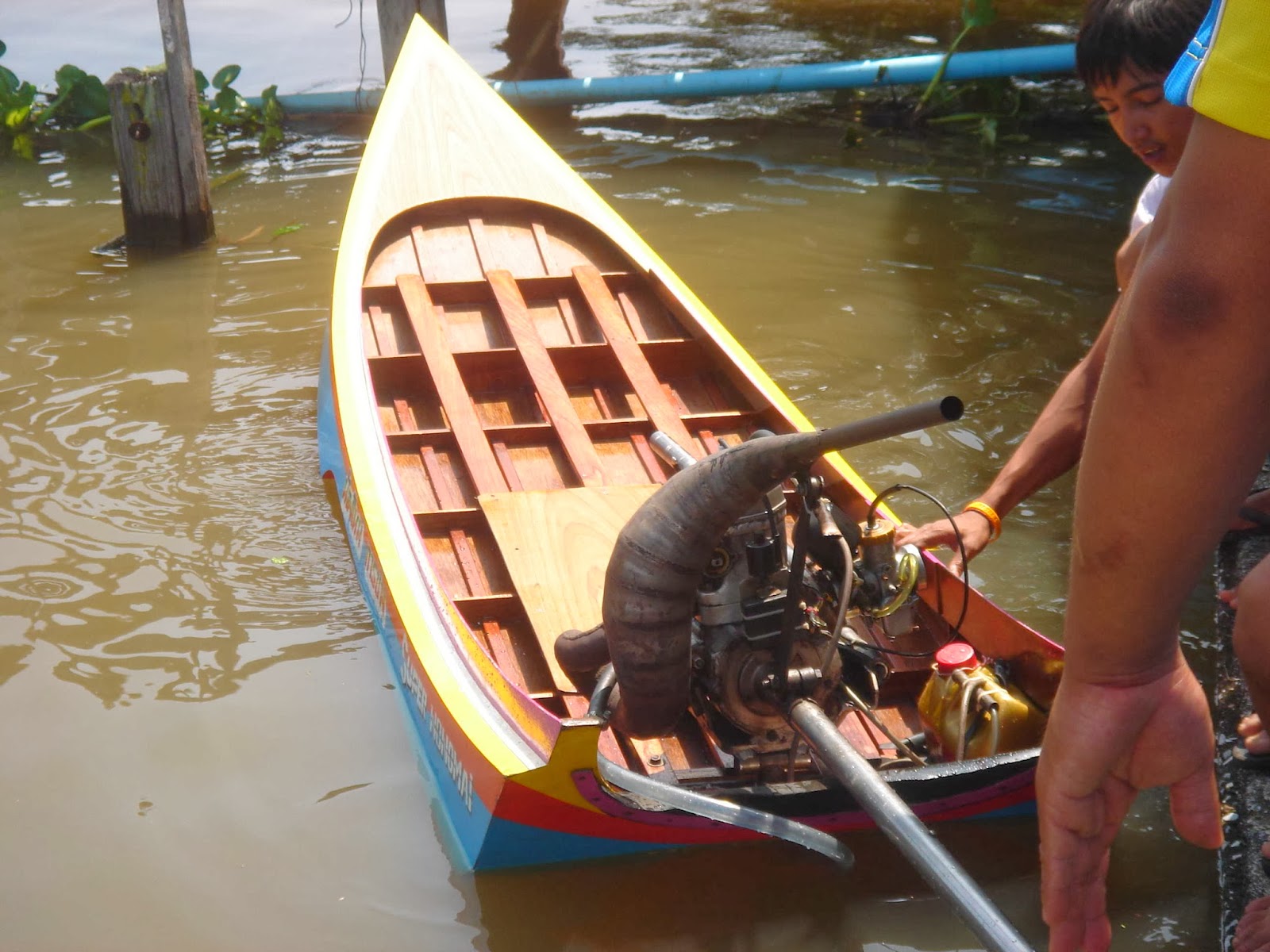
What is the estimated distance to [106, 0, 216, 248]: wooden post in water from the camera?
667 centimetres

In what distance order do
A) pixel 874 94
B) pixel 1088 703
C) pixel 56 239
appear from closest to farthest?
pixel 1088 703, pixel 56 239, pixel 874 94

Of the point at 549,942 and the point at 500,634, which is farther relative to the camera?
the point at 500,634

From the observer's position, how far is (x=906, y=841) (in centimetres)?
210

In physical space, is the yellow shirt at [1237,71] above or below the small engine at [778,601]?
above

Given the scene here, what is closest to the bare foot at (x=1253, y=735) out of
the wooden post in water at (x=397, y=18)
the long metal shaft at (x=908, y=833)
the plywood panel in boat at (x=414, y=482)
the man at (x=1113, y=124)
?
the man at (x=1113, y=124)

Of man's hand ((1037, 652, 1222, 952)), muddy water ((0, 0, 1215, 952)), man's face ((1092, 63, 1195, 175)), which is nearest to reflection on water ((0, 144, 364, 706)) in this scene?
muddy water ((0, 0, 1215, 952))

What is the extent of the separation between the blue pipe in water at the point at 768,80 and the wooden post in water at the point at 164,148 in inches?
86.4

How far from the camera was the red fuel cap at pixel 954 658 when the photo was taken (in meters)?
2.93

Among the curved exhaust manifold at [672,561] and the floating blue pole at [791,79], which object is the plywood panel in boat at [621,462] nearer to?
the curved exhaust manifold at [672,561]

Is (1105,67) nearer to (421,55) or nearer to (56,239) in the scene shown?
(421,55)

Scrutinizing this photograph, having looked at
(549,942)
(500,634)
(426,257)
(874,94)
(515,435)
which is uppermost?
(874,94)

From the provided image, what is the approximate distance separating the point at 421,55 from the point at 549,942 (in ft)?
14.8

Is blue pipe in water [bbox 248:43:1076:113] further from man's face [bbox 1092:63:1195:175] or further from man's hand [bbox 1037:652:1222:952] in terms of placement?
man's hand [bbox 1037:652:1222:952]

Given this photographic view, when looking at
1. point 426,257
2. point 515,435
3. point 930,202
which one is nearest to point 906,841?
point 515,435
